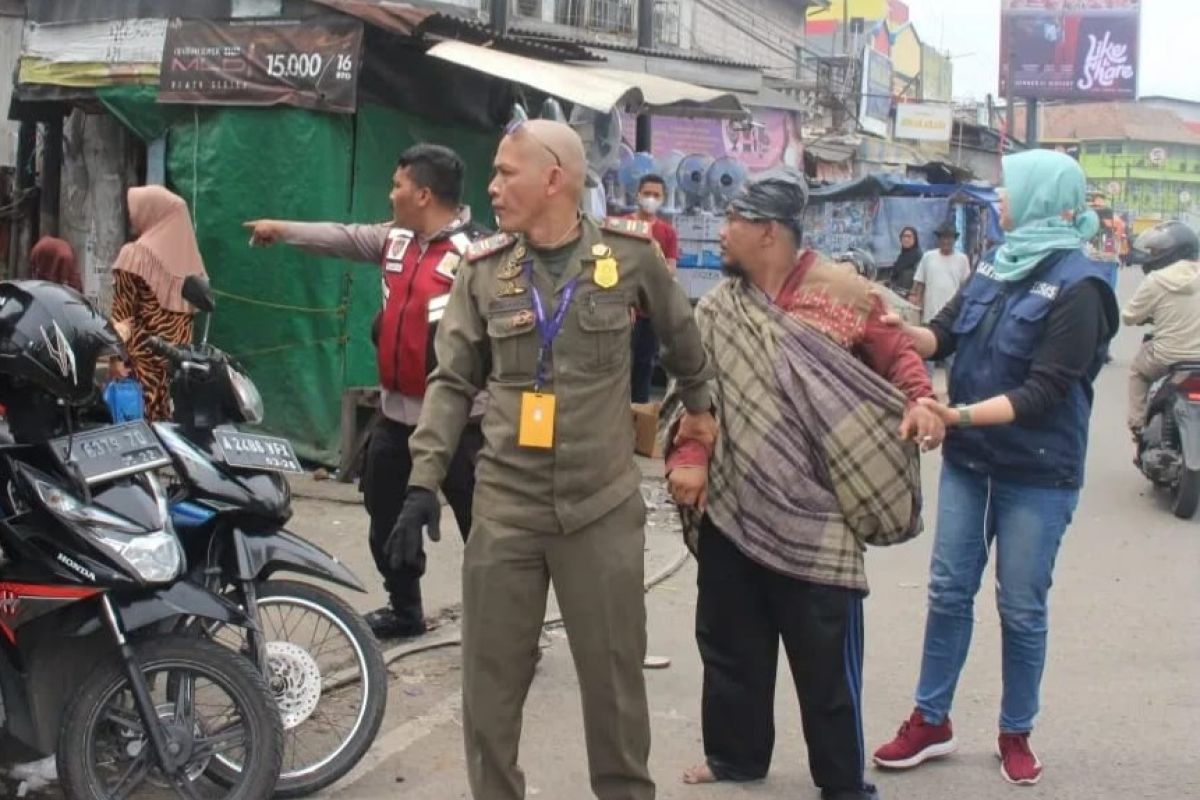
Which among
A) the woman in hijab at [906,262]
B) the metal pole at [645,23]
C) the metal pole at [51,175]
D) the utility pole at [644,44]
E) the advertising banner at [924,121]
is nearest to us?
the metal pole at [51,175]

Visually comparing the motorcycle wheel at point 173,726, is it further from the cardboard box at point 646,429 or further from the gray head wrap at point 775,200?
the cardboard box at point 646,429

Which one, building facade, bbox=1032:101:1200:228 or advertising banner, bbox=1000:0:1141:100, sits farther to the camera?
building facade, bbox=1032:101:1200:228

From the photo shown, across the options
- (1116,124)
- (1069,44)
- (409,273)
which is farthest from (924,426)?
(1116,124)

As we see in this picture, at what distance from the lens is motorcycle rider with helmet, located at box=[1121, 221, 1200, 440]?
909 cm

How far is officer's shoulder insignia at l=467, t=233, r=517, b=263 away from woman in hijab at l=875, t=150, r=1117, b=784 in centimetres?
131

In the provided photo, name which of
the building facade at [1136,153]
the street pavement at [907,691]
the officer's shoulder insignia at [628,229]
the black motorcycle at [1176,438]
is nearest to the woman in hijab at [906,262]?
the black motorcycle at [1176,438]

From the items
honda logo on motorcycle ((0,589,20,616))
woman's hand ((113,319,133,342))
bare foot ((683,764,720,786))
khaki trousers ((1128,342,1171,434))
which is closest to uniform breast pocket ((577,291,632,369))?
bare foot ((683,764,720,786))

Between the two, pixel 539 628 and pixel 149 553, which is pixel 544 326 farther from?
pixel 149 553

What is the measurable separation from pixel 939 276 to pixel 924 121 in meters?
17.4

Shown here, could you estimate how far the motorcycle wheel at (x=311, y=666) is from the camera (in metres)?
4.09

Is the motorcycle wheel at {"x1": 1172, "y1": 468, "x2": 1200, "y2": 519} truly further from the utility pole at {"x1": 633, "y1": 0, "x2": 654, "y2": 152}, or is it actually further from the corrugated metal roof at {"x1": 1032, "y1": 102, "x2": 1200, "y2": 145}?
the corrugated metal roof at {"x1": 1032, "y1": 102, "x2": 1200, "y2": 145}

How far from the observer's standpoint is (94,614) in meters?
3.68

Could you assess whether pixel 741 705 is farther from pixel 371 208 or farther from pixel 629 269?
pixel 371 208

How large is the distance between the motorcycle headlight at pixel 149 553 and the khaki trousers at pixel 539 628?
77 cm
